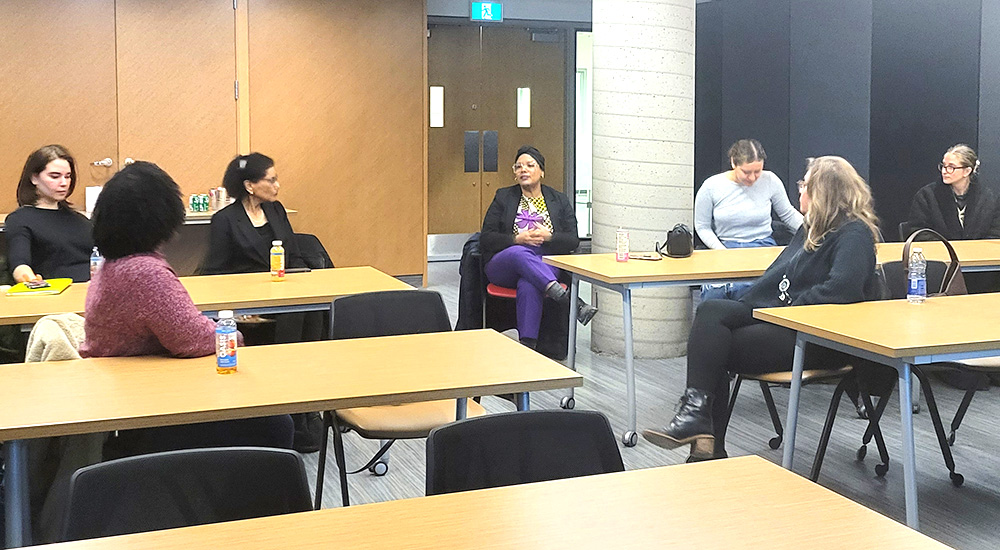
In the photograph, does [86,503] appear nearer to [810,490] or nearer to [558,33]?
[810,490]

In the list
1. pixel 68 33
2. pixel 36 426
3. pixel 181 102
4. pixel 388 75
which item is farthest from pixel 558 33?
pixel 36 426

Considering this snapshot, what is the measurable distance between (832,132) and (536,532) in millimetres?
7566

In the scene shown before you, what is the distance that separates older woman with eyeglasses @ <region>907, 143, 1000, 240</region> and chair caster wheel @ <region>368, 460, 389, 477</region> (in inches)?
171

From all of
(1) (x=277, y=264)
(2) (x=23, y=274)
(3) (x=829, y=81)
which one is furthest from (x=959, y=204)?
(2) (x=23, y=274)

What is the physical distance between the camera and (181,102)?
8.53 m

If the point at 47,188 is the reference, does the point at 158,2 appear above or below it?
above

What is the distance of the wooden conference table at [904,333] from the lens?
10.8 feet

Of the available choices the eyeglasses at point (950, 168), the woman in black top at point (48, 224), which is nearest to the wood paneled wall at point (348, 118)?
the woman in black top at point (48, 224)

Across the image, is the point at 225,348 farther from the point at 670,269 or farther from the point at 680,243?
the point at 680,243

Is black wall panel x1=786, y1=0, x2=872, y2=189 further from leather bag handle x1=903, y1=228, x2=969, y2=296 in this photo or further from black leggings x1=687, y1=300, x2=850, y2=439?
black leggings x1=687, y1=300, x2=850, y2=439

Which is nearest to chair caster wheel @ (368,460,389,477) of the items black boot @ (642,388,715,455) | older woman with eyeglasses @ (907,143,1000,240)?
black boot @ (642,388,715,455)

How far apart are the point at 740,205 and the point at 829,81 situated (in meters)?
2.85

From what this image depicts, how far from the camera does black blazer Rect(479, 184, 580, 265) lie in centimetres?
629

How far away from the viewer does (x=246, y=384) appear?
9.29 ft
